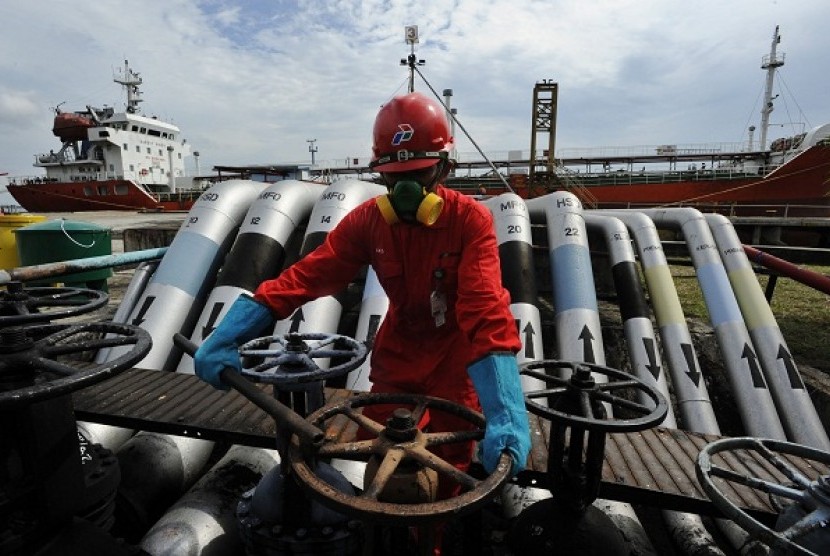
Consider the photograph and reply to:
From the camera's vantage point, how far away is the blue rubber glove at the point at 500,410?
128 cm

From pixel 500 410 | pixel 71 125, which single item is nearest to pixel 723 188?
pixel 500 410

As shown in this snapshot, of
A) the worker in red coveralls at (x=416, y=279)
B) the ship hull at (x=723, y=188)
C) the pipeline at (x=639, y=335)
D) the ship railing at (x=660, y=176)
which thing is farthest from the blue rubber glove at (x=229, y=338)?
the ship railing at (x=660, y=176)

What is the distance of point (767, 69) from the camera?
2827 centimetres

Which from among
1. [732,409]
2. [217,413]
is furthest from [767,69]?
[217,413]

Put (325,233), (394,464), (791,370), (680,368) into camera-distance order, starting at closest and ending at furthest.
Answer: (394,464)
(791,370)
(680,368)
(325,233)

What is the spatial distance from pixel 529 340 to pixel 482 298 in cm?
206

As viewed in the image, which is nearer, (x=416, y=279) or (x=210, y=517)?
(x=416, y=279)

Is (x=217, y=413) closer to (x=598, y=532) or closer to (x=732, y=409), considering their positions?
(x=598, y=532)

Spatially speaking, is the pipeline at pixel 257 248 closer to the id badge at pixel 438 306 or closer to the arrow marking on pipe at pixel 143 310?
the arrow marking on pipe at pixel 143 310

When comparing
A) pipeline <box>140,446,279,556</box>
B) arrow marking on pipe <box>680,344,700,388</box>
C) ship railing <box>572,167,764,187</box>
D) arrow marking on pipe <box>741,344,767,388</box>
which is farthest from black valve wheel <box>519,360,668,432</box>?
ship railing <box>572,167,764,187</box>

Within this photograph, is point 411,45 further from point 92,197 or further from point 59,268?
point 92,197

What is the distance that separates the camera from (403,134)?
5.71 feet

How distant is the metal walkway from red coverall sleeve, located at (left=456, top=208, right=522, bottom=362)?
686mm

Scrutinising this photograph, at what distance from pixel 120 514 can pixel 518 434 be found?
6.88 ft
